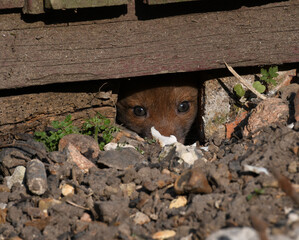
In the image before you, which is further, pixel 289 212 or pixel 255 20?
pixel 255 20

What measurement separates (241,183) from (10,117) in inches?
95.8

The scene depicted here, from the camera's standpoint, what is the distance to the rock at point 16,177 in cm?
346

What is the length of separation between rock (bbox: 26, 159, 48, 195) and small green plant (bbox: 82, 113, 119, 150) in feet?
3.02

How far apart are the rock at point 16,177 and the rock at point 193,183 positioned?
1304 millimetres

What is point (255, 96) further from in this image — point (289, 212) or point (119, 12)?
point (289, 212)

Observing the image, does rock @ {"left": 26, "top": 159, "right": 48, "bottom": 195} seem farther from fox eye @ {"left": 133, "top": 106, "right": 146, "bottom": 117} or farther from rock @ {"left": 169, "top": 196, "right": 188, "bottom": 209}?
Result: fox eye @ {"left": 133, "top": 106, "right": 146, "bottom": 117}

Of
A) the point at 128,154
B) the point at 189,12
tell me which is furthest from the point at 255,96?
the point at 128,154

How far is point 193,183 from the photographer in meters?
2.79

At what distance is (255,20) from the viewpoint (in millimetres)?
4035

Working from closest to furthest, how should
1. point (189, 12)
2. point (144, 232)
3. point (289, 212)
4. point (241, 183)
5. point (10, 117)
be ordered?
point (289, 212)
point (144, 232)
point (241, 183)
point (189, 12)
point (10, 117)

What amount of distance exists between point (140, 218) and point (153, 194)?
0.31 meters

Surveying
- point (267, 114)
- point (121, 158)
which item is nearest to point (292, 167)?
point (267, 114)

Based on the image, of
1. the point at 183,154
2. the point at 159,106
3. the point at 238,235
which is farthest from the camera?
the point at 159,106

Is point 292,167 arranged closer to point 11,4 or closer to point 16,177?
point 16,177
